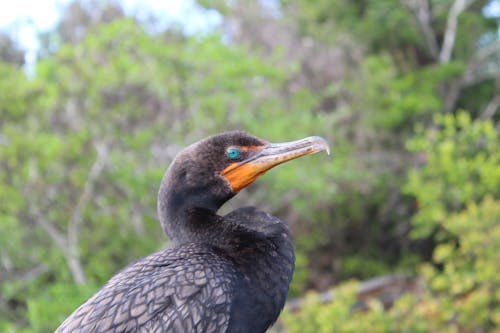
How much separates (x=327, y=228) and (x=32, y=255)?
6.32m

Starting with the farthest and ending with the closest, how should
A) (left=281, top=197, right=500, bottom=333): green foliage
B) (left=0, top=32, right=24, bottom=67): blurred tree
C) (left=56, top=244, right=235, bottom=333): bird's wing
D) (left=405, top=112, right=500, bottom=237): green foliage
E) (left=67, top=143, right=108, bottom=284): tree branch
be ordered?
(left=0, top=32, right=24, bottom=67): blurred tree
(left=405, top=112, right=500, bottom=237): green foliage
(left=67, top=143, right=108, bottom=284): tree branch
(left=281, top=197, right=500, bottom=333): green foliage
(left=56, top=244, right=235, bottom=333): bird's wing

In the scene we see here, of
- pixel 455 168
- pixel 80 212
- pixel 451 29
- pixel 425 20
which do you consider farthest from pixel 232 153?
pixel 451 29

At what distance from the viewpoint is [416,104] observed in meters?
10.5

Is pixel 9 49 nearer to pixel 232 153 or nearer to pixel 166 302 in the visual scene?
pixel 232 153

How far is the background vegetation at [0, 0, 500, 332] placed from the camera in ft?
23.6

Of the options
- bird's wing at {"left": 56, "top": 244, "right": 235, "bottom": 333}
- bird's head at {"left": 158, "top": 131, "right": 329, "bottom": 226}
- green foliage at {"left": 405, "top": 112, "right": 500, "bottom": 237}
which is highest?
bird's head at {"left": 158, "top": 131, "right": 329, "bottom": 226}

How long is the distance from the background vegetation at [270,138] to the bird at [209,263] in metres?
3.79

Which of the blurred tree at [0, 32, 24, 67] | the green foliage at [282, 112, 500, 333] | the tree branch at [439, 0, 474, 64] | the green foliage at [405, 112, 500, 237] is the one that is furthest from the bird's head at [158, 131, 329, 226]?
the tree branch at [439, 0, 474, 64]

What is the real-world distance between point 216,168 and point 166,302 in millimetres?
683

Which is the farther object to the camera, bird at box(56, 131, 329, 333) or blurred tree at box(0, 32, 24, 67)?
blurred tree at box(0, 32, 24, 67)

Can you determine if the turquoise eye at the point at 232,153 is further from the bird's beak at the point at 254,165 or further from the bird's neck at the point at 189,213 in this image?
the bird's neck at the point at 189,213

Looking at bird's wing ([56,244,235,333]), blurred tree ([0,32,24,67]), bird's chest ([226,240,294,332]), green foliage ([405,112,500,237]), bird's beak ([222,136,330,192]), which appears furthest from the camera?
blurred tree ([0,32,24,67])

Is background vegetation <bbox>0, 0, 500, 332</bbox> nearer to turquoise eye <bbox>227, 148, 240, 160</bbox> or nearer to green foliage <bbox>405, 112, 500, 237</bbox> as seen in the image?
green foliage <bbox>405, 112, 500, 237</bbox>

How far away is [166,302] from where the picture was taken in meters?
2.56
